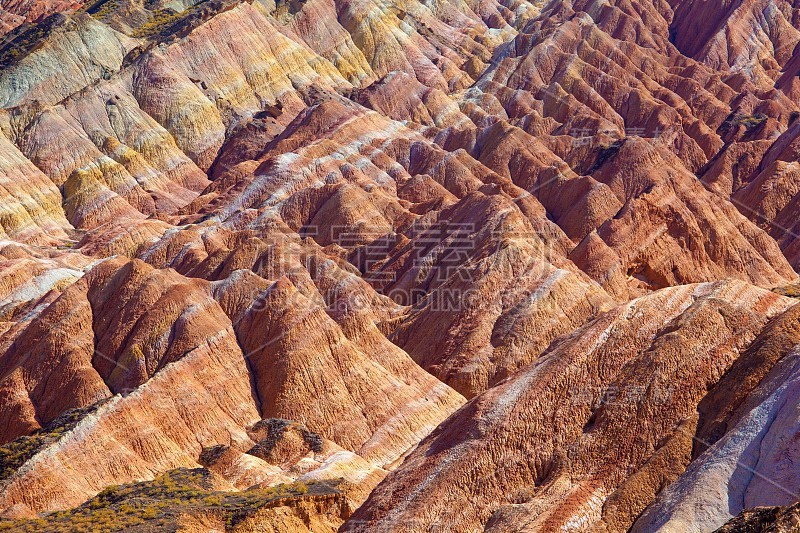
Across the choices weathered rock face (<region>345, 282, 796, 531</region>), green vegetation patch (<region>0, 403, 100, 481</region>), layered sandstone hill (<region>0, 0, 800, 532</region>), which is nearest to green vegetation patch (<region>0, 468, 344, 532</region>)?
layered sandstone hill (<region>0, 0, 800, 532</region>)

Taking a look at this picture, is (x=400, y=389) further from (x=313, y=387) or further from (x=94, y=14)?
(x=94, y=14)

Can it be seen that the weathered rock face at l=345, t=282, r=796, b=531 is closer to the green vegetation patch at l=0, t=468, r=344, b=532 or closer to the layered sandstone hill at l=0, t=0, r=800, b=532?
the layered sandstone hill at l=0, t=0, r=800, b=532

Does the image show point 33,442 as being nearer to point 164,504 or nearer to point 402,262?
point 164,504

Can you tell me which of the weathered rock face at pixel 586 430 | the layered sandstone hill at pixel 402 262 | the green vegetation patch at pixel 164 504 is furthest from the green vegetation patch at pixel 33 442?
the weathered rock face at pixel 586 430

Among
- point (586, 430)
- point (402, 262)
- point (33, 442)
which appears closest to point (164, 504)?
point (33, 442)

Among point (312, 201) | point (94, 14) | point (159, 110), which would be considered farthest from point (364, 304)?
point (94, 14)

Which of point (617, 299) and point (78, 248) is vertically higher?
point (617, 299)
